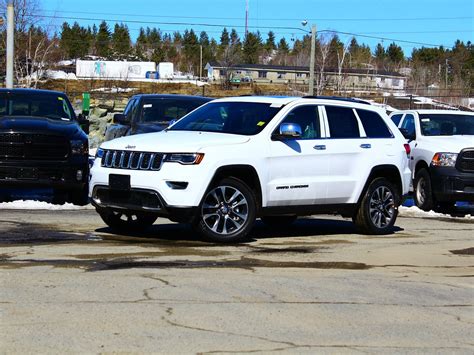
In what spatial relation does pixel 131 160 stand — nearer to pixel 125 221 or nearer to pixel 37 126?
pixel 125 221

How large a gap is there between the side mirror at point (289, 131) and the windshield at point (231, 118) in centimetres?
23

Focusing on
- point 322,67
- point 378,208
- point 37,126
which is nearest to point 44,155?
point 37,126

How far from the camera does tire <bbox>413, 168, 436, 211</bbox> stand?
14844 mm

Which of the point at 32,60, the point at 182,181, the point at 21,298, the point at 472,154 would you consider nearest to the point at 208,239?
the point at 182,181

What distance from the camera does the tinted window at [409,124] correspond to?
15.9m

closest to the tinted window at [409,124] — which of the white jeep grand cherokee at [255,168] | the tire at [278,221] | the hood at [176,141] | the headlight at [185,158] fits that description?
the white jeep grand cherokee at [255,168]

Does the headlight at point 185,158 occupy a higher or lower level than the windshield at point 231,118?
lower

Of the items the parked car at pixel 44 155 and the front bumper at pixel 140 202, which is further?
the parked car at pixel 44 155

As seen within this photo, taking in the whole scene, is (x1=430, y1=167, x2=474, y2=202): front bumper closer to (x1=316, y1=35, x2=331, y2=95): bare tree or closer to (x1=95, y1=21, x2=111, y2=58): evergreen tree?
(x1=316, y1=35, x2=331, y2=95): bare tree

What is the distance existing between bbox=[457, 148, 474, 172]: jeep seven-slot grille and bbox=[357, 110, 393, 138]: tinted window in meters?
3.60

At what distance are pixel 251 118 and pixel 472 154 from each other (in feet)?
19.6

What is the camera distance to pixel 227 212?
9.35m

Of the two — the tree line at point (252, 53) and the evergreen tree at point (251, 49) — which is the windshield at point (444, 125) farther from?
the evergreen tree at point (251, 49)

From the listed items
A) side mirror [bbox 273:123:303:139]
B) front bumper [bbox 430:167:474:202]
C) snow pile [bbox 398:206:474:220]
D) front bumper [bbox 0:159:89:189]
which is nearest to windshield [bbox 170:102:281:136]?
side mirror [bbox 273:123:303:139]
